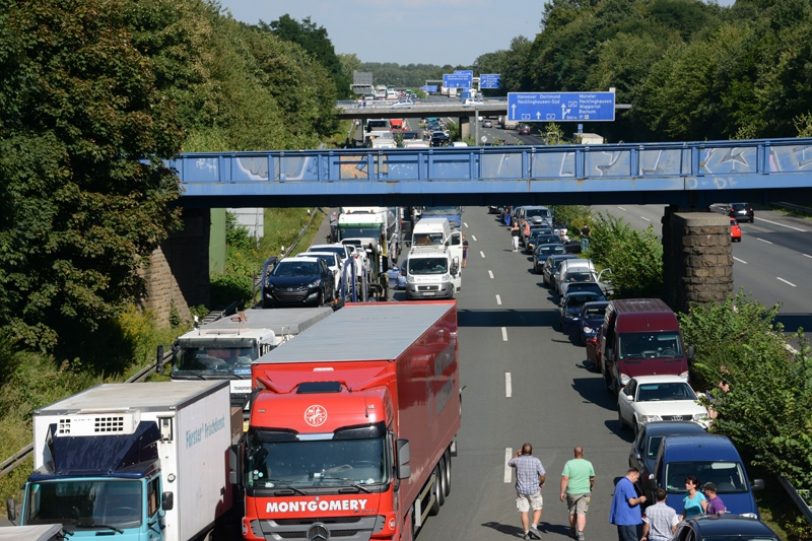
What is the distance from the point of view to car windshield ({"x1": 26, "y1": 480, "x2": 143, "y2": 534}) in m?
15.1

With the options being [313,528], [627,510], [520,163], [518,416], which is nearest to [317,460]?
[313,528]

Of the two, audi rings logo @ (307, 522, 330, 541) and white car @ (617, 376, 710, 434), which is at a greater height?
audi rings logo @ (307, 522, 330, 541)

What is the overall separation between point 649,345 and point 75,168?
14461mm

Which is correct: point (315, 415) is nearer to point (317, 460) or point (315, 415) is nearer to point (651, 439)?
point (317, 460)

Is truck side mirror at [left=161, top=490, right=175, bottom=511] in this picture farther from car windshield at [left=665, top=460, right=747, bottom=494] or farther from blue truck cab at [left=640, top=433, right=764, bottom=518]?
car windshield at [left=665, top=460, right=747, bottom=494]

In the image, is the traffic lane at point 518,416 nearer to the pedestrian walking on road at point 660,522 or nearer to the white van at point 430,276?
the white van at point 430,276

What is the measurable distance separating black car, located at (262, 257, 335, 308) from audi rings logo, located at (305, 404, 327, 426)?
22446mm

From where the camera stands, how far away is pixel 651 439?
20344 millimetres

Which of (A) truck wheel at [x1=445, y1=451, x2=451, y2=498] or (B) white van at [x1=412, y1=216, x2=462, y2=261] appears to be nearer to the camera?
(A) truck wheel at [x1=445, y1=451, x2=451, y2=498]

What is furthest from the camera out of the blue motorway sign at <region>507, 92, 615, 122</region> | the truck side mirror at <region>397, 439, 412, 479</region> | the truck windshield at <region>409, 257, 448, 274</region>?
the blue motorway sign at <region>507, 92, 615, 122</region>

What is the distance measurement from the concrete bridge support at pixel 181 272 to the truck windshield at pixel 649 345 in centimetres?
1687

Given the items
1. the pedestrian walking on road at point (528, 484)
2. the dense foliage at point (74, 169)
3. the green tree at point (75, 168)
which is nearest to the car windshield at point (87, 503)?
the pedestrian walking on road at point (528, 484)

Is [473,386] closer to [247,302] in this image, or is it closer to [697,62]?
[247,302]

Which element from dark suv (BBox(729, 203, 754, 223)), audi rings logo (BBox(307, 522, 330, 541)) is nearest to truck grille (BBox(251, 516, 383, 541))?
audi rings logo (BBox(307, 522, 330, 541))
